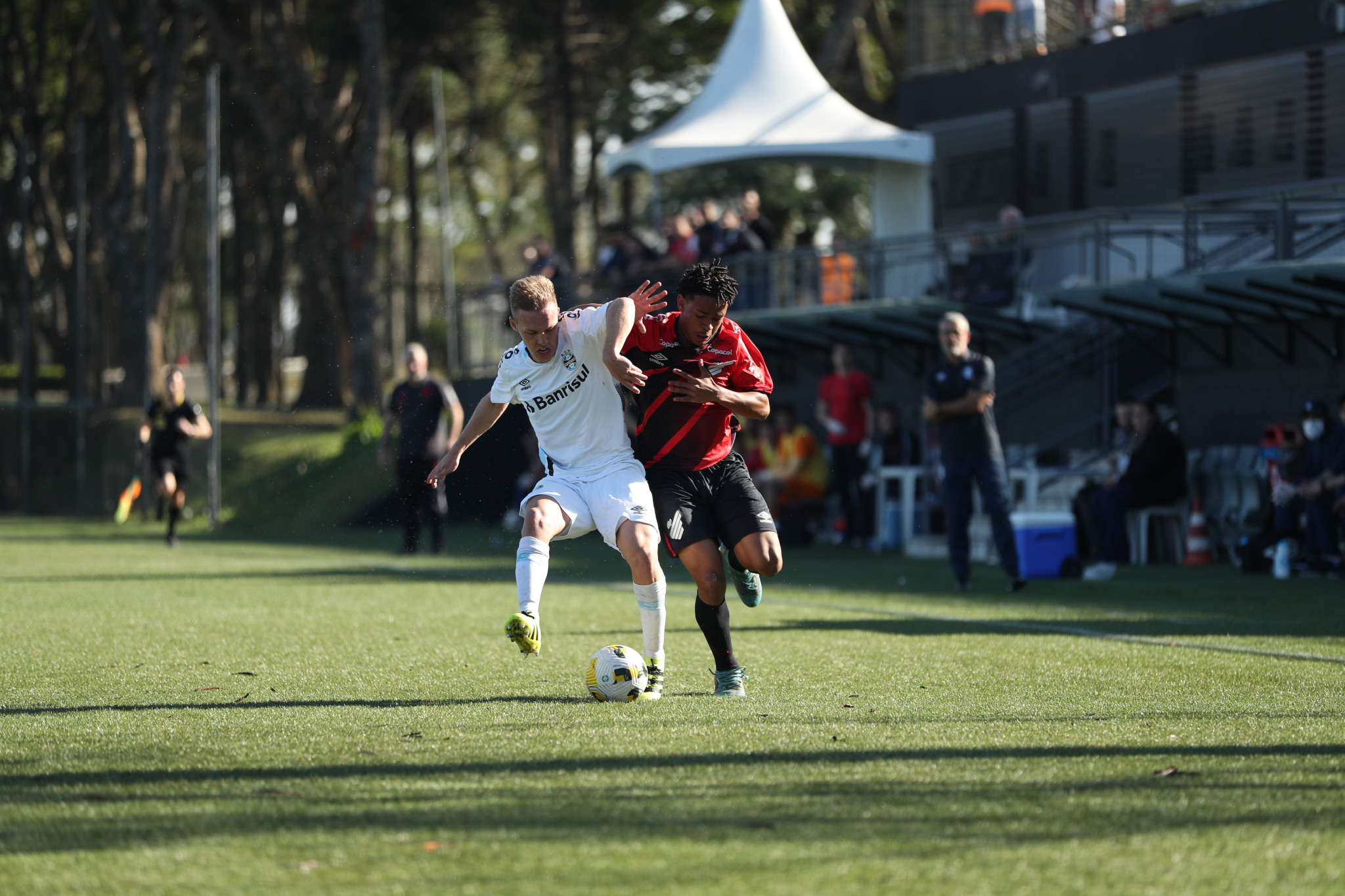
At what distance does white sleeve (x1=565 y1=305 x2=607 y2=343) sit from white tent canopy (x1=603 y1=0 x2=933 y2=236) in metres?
16.9

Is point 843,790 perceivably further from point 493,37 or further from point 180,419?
point 493,37

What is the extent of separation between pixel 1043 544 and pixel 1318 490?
94.4 inches

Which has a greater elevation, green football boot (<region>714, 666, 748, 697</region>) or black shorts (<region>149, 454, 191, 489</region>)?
black shorts (<region>149, 454, 191, 489</region>)

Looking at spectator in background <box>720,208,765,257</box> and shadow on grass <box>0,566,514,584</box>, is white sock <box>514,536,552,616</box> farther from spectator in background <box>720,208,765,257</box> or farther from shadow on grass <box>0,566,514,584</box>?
spectator in background <box>720,208,765,257</box>

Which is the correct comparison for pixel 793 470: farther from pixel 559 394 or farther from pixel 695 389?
pixel 695 389

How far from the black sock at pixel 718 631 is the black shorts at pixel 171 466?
15.2 metres

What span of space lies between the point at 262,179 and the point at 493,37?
416 inches

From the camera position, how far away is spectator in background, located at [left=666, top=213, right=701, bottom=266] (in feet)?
73.8

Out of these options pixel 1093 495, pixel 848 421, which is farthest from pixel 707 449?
pixel 848 421

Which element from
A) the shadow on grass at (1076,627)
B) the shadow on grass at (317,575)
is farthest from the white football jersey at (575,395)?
the shadow on grass at (317,575)

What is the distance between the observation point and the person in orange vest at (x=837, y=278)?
2161 cm

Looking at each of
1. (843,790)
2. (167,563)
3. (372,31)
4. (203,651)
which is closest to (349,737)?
(843,790)

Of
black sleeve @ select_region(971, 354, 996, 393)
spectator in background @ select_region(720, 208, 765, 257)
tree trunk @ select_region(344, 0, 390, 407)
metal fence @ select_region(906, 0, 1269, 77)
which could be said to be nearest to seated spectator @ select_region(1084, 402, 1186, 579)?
black sleeve @ select_region(971, 354, 996, 393)

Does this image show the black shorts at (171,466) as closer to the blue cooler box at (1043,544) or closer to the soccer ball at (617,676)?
the blue cooler box at (1043,544)
